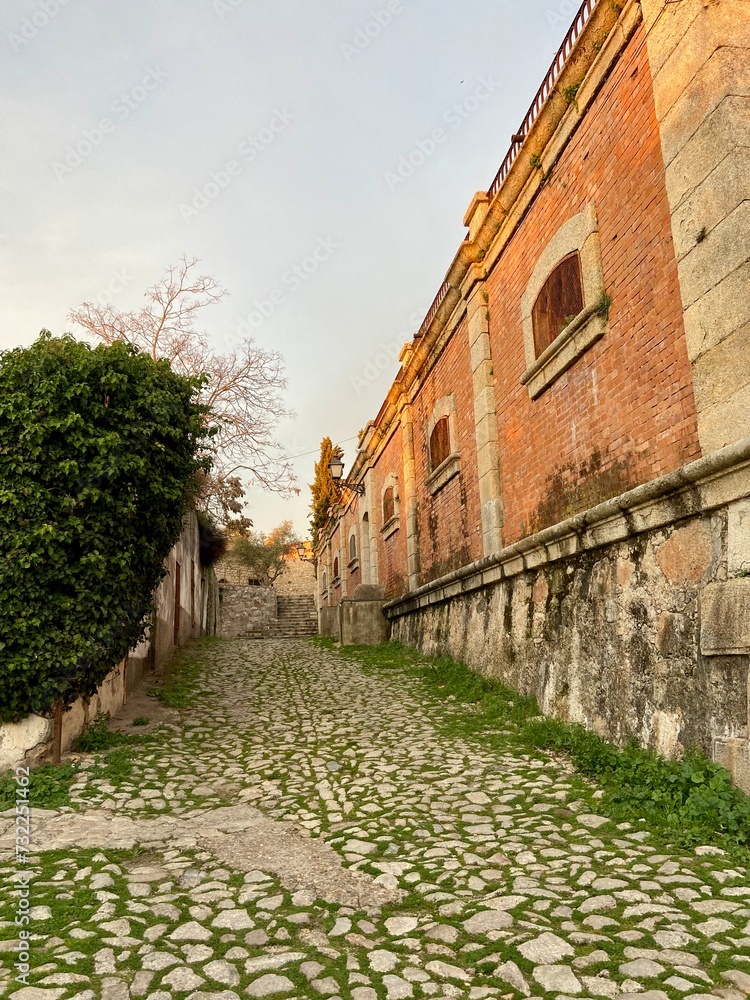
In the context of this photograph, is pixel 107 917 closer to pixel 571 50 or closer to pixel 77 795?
pixel 77 795

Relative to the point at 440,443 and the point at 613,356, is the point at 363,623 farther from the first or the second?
the point at 613,356

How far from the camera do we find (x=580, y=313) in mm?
6371

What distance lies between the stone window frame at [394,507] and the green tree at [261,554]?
2582 cm

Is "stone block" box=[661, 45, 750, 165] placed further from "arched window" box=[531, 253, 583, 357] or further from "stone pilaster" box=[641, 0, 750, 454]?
"arched window" box=[531, 253, 583, 357]

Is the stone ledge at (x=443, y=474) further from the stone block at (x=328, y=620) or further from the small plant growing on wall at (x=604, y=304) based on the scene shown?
the stone block at (x=328, y=620)

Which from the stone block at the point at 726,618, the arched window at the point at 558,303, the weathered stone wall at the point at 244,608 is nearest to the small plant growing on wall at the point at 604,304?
the arched window at the point at 558,303

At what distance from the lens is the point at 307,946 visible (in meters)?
2.95

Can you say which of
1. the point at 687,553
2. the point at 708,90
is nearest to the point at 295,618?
the point at 687,553

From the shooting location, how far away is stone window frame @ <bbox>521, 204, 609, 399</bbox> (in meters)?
6.19

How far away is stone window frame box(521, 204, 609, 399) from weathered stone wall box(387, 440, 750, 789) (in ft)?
5.61

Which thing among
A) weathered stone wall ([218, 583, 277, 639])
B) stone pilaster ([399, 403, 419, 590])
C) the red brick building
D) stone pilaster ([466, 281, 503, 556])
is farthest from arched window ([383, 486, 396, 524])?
weathered stone wall ([218, 583, 277, 639])

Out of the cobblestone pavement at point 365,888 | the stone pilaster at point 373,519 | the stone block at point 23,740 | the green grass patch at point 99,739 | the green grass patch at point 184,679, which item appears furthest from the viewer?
the stone pilaster at point 373,519

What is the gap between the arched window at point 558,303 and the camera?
6.71 m

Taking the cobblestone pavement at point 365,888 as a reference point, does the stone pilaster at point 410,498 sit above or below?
above
